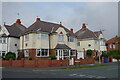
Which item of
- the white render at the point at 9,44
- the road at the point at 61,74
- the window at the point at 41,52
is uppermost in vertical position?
the white render at the point at 9,44

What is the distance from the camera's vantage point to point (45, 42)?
29.5m

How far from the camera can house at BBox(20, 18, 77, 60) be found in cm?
2856

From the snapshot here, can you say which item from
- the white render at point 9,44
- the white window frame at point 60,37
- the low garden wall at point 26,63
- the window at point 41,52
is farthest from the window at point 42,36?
the white render at point 9,44

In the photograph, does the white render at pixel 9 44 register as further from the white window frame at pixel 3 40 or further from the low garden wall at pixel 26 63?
the low garden wall at pixel 26 63

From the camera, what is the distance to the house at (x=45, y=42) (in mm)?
28562

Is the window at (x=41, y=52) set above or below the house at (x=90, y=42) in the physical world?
below

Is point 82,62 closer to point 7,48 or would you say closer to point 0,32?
point 7,48

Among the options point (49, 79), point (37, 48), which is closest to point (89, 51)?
point (37, 48)

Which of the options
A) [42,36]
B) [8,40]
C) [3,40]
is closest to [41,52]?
[42,36]

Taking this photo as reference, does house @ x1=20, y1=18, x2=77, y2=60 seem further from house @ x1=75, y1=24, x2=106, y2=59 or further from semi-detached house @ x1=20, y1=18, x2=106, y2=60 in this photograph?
house @ x1=75, y1=24, x2=106, y2=59

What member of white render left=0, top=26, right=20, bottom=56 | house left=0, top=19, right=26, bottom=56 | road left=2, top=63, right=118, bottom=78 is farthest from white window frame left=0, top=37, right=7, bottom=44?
road left=2, top=63, right=118, bottom=78

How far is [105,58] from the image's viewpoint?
33938 mm

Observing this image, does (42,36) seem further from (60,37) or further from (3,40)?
(3,40)

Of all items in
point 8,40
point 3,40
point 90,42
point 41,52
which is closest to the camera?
point 41,52
